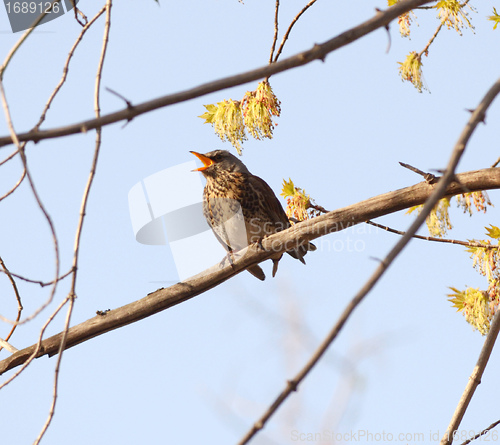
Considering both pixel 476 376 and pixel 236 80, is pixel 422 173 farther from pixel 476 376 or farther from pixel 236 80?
pixel 236 80

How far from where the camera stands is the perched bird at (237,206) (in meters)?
4.41

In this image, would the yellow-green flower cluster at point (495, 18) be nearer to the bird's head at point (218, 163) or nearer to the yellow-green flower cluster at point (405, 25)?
the yellow-green flower cluster at point (405, 25)

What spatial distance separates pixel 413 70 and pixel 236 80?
8.61 ft

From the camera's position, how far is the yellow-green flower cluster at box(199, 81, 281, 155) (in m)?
3.54

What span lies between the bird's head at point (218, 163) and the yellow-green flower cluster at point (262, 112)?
3.84 ft

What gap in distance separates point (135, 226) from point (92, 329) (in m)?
0.55

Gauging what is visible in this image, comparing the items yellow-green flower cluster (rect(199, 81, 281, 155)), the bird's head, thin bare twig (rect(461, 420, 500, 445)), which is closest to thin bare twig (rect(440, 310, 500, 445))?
thin bare twig (rect(461, 420, 500, 445))

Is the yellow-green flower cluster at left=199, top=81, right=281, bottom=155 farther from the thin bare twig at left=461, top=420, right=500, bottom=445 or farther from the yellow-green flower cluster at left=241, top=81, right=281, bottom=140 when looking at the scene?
the thin bare twig at left=461, top=420, right=500, bottom=445

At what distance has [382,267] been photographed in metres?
1.40

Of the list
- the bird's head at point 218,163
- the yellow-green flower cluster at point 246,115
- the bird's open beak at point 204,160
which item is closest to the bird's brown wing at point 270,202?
the bird's head at point 218,163

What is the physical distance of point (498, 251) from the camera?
11.7ft

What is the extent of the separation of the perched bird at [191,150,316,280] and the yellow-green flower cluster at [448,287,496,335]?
4.22 ft

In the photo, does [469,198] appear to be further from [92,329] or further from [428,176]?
[92,329]

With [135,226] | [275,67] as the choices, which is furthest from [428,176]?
[275,67]
